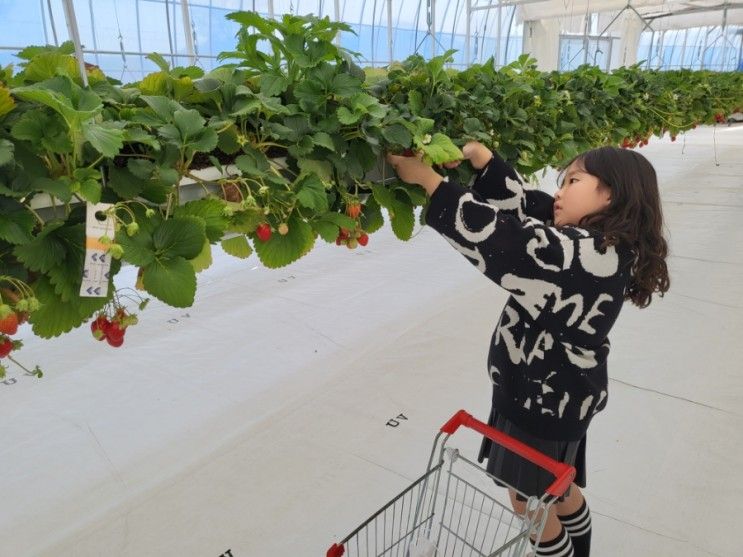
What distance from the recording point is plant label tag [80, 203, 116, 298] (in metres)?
0.75

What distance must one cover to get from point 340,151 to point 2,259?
24.2 inches

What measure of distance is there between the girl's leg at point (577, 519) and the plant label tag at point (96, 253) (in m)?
1.22

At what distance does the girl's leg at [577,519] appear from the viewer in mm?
1451

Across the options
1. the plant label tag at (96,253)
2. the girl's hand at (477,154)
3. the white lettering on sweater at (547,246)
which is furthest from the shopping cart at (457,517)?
the plant label tag at (96,253)

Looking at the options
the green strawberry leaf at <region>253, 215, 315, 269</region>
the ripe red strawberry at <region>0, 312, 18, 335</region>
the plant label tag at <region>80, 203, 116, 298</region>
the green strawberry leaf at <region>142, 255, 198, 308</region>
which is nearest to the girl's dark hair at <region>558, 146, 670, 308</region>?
the green strawberry leaf at <region>253, 215, 315, 269</region>

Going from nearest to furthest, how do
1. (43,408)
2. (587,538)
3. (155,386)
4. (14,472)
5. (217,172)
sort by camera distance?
(217,172) → (587,538) → (14,472) → (43,408) → (155,386)

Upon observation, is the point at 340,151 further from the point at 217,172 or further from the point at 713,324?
the point at 713,324

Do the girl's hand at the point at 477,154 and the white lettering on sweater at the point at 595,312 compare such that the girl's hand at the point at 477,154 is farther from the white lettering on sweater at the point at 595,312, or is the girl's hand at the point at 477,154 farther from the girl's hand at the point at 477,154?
the white lettering on sweater at the point at 595,312

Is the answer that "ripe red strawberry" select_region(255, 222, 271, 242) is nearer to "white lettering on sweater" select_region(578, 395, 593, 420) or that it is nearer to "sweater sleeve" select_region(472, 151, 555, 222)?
"sweater sleeve" select_region(472, 151, 555, 222)

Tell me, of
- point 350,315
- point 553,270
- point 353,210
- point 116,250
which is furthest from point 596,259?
point 350,315

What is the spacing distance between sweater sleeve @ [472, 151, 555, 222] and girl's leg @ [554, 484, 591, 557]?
70 cm

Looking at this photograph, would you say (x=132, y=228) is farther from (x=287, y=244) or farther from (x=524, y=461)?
(x=524, y=461)

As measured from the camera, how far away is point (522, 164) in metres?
1.77

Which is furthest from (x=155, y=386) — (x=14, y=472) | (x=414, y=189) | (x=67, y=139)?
(x=67, y=139)
